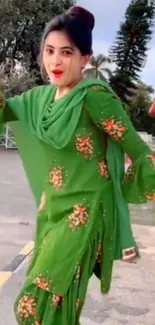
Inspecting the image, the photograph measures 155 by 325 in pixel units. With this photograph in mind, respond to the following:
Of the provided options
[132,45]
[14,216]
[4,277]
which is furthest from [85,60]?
[132,45]

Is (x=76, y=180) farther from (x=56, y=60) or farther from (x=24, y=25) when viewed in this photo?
(x=24, y=25)

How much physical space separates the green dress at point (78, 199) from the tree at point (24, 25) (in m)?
26.1

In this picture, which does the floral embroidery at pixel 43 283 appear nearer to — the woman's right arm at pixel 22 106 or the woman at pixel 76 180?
the woman at pixel 76 180

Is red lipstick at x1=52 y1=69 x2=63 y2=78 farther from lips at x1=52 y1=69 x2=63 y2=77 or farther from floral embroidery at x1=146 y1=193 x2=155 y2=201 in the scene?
floral embroidery at x1=146 y1=193 x2=155 y2=201

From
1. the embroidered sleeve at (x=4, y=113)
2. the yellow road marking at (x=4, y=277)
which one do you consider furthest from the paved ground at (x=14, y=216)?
the embroidered sleeve at (x=4, y=113)

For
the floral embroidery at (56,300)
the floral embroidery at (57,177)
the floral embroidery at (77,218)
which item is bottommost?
the floral embroidery at (56,300)

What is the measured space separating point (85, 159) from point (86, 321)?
1.36 m

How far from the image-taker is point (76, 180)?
7.68 feet

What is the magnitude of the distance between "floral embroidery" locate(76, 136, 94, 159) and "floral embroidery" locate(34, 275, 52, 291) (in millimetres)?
488

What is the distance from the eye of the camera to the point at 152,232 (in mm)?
6602

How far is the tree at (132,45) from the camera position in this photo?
39312 mm

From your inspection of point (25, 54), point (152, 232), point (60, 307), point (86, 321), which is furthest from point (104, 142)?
point (25, 54)

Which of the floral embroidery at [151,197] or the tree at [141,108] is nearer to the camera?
the floral embroidery at [151,197]

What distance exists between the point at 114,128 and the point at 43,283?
0.64 meters
